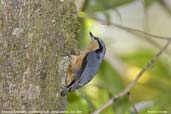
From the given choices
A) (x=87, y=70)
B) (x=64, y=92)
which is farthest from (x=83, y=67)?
(x=64, y=92)

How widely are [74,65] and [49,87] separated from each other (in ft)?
0.48

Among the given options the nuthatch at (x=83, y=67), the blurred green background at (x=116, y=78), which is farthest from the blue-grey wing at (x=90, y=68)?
the blurred green background at (x=116, y=78)

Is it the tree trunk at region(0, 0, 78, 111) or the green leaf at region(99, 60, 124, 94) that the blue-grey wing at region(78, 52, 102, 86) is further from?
the green leaf at region(99, 60, 124, 94)

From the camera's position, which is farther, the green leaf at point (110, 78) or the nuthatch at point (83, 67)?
the green leaf at point (110, 78)

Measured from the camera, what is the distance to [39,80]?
164 cm

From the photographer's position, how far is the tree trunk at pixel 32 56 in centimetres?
162

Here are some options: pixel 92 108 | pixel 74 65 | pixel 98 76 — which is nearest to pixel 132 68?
pixel 98 76

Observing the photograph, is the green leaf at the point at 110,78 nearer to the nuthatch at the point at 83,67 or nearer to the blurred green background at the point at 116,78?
the blurred green background at the point at 116,78

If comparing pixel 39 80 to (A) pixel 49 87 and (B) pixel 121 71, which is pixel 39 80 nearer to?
(A) pixel 49 87

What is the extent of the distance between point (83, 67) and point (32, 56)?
23 centimetres

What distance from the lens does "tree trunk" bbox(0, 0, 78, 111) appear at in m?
1.62

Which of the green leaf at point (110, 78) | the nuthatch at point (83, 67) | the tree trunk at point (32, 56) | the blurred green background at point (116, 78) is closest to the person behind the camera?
the tree trunk at point (32, 56)

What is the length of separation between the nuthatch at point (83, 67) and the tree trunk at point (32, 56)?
1.4 inches

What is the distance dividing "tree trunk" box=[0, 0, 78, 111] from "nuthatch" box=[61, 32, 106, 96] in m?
0.03
